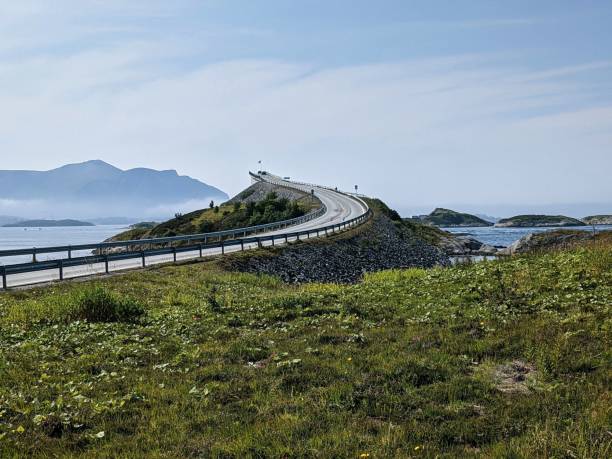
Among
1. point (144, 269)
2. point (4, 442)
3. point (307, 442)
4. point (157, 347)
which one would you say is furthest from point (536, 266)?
point (144, 269)

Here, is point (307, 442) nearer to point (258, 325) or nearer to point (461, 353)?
point (461, 353)

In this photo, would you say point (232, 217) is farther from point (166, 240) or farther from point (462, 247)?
point (166, 240)

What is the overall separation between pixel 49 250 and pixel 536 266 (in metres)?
24.7

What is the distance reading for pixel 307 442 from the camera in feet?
22.6

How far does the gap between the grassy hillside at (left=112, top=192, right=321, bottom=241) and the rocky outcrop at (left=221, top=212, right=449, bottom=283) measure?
1854 cm

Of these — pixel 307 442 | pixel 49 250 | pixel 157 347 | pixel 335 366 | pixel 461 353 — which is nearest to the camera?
pixel 307 442

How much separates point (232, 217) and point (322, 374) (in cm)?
8158

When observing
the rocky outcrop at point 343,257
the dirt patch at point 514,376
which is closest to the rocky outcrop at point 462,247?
the rocky outcrop at point 343,257

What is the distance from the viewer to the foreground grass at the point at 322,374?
7.05 m

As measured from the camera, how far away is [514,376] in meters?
9.46

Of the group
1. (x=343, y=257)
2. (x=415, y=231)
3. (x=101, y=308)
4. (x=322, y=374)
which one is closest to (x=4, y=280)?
(x=101, y=308)

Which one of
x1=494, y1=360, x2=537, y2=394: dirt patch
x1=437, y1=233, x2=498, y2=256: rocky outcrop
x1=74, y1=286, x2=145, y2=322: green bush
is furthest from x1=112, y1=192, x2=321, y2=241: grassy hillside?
x1=494, y1=360, x2=537, y2=394: dirt patch

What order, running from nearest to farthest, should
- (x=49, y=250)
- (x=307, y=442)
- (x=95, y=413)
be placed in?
1. (x=307, y=442)
2. (x=95, y=413)
3. (x=49, y=250)

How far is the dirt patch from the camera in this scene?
8.88 m
